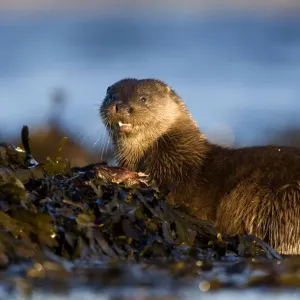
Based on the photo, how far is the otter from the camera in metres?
6.07

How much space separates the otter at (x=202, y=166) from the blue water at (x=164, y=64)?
701 mm

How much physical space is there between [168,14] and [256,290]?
35.9 metres

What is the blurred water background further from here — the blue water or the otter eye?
the otter eye

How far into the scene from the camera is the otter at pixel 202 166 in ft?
19.9

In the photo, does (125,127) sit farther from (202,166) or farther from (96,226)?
(96,226)

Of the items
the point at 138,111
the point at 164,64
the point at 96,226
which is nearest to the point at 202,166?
the point at 138,111

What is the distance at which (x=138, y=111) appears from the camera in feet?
22.5

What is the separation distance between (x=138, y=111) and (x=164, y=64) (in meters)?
16.2

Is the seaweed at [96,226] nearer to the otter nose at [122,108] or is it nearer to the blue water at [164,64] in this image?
the otter nose at [122,108]

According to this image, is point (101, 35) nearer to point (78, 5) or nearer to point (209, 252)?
point (78, 5)

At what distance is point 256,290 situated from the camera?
4297mm

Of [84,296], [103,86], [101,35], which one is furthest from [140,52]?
[84,296]

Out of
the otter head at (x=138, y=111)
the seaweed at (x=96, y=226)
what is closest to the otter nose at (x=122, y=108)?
the otter head at (x=138, y=111)

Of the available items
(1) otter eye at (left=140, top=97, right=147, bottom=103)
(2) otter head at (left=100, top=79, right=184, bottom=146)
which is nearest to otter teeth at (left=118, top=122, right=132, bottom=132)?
(2) otter head at (left=100, top=79, right=184, bottom=146)
